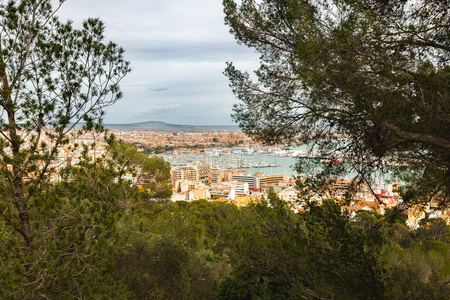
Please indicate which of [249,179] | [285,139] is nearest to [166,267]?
[285,139]

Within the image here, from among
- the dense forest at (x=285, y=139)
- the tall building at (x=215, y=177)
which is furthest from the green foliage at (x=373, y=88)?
the tall building at (x=215, y=177)

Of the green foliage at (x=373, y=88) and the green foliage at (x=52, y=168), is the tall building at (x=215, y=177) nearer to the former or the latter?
the green foliage at (x=373, y=88)

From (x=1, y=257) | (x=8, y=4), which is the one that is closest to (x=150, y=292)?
(x=1, y=257)

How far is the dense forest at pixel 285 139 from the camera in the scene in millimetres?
2684

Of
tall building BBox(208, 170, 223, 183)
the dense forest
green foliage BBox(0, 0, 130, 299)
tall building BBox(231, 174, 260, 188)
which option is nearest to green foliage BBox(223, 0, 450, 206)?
the dense forest

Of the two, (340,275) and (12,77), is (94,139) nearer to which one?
(12,77)

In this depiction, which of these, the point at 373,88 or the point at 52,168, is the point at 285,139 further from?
the point at 52,168

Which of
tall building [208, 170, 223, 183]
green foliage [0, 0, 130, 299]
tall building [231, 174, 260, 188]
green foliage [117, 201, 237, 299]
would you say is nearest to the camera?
green foliage [0, 0, 130, 299]

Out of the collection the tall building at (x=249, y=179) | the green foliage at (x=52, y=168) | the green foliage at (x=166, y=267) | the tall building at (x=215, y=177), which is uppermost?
the green foliage at (x=52, y=168)

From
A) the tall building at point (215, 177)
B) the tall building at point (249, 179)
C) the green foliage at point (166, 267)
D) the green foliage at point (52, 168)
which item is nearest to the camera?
the green foliage at point (52, 168)

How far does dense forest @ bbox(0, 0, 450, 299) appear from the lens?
8.80 feet

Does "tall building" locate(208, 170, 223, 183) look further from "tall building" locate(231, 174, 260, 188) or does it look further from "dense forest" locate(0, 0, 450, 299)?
"dense forest" locate(0, 0, 450, 299)

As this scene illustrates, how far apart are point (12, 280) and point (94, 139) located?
1320mm

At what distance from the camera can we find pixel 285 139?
4.50 metres
